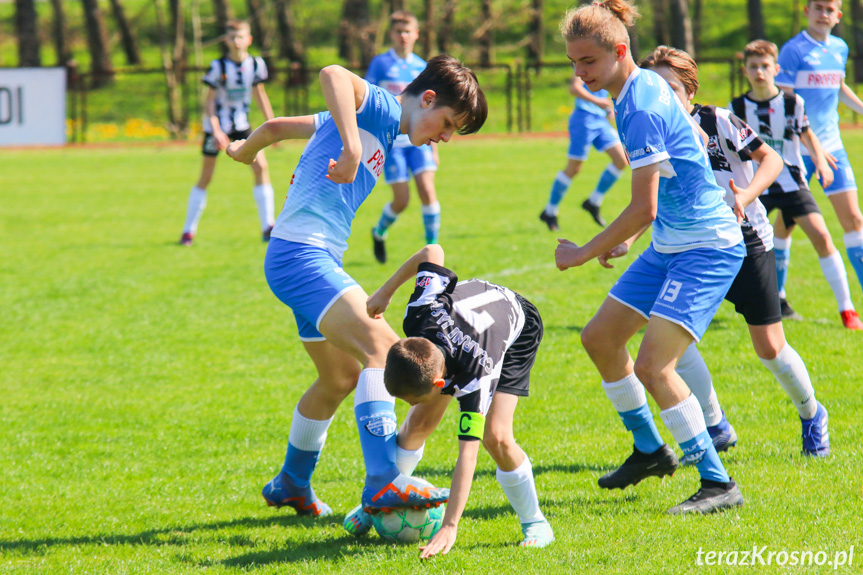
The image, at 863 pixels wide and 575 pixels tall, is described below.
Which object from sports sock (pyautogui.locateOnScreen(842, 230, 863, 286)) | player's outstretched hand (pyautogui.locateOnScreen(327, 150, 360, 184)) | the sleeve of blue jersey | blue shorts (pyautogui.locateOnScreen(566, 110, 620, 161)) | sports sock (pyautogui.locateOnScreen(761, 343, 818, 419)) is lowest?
sports sock (pyautogui.locateOnScreen(761, 343, 818, 419))

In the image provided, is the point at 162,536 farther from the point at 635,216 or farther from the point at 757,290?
the point at 757,290

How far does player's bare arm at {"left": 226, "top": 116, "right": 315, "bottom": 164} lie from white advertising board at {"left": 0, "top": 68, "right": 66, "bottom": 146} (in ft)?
59.0

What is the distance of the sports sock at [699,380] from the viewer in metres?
4.48

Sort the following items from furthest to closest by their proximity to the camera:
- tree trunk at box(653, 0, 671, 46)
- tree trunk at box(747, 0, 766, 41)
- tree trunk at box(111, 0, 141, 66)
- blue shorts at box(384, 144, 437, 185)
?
tree trunk at box(111, 0, 141, 66) < tree trunk at box(653, 0, 671, 46) < tree trunk at box(747, 0, 766, 41) < blue shorts at box(384, 144, 437, 185)

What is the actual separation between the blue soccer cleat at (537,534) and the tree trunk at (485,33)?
106 ft

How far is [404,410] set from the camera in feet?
18.3

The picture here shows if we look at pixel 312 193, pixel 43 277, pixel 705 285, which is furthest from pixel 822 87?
pixel 43 277

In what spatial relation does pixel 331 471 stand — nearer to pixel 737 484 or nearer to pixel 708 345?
pixel 737 484

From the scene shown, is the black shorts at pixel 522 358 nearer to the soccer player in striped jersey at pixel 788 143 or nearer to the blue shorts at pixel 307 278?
the blue shorts at pixel 307 278

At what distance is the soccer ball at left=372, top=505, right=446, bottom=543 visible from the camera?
367 centimetres

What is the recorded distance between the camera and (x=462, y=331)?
3438mm

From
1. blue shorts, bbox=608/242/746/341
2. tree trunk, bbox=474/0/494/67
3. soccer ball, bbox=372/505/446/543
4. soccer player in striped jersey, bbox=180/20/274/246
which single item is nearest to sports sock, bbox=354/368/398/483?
soccer ball, bbox=372/505/446/543

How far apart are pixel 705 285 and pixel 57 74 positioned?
19820mm

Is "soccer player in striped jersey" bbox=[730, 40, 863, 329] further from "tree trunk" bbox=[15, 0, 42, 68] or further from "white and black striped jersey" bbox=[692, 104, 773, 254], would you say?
"tree trunk" bbox=[15, 0, 42, 68]
